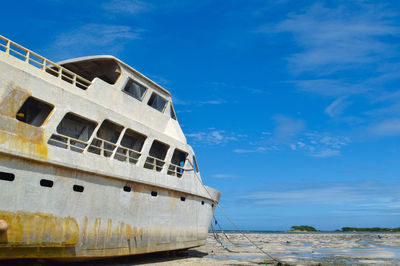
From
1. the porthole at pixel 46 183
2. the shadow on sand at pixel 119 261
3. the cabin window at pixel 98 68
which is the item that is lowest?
the shadow on sand at pixel 119 261

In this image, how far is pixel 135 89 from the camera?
13180 mm

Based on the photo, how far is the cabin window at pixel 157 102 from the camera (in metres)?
14.1

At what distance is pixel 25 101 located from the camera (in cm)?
885

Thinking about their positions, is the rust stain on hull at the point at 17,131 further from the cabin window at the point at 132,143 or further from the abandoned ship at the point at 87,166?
the cabin window at the point at 132,143

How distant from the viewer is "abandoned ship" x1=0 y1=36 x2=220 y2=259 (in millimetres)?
8164

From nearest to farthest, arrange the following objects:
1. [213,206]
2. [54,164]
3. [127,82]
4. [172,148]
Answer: [54,164] < [127,82] < [172,148] < [213,206]

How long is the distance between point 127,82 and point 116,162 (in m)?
3.63

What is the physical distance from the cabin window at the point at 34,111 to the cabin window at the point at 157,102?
5.06 m

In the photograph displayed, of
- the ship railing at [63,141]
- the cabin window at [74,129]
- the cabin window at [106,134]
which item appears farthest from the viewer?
the cabin window at [106,134]

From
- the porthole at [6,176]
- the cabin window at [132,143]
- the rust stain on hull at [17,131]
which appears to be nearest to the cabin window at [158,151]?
the cabin window at [132,143]

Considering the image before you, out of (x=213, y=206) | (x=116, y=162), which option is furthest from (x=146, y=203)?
(x=213, y=206)

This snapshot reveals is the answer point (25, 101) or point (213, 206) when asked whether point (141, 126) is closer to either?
point (25, 101)

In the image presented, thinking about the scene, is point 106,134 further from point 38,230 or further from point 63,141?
point 38,230

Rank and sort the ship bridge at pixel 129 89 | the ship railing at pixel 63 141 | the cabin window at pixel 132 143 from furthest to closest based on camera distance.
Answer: the cabin window at pixel 132 143 → the ship bridge at pixel 129 89 → the ship railing at pixel 63 141
